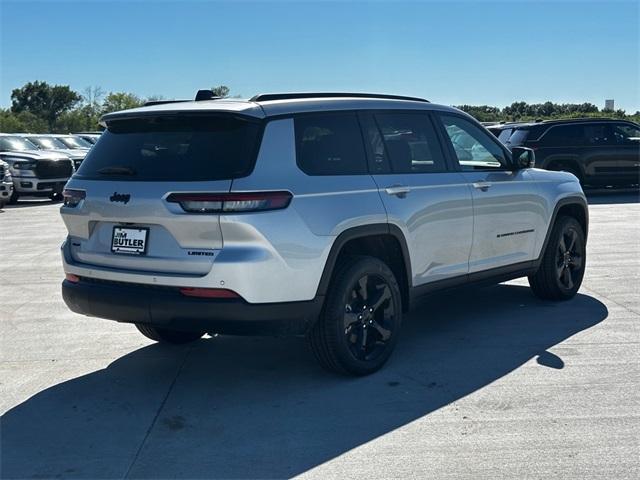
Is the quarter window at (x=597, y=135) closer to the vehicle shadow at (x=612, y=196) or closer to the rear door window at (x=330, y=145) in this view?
the vehicle shadow at (x=612, y=196)

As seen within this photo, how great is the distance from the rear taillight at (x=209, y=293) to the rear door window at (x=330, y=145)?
0.95 m

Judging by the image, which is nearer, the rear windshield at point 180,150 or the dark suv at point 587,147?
the rear windshield at point 180,150

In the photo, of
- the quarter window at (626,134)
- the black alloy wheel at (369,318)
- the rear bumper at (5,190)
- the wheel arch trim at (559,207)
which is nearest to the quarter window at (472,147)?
the wheel arch trim at (559,207)

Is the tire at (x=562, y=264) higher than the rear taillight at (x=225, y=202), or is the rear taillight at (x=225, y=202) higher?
the rear taillight at (x=225, y=202)

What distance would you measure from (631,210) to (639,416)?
12389 millimetres

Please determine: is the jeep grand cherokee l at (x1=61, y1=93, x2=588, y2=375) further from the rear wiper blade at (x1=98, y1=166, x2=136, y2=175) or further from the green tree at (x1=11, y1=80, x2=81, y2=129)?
the green tree at (x1=11, y1=80, x2=81, y2=129)

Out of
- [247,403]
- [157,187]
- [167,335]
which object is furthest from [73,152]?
[247,403]

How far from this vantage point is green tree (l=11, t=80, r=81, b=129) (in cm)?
6431

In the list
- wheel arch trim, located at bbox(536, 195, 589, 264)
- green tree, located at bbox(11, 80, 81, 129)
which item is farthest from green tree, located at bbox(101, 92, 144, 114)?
wheel arch trim, located at bbox(536, 195, 589, 264)

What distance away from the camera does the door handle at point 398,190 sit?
5.52 m

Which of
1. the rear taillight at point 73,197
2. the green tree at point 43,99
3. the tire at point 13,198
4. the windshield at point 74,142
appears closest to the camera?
the rear taillight at point 73,197

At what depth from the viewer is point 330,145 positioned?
5.34 m

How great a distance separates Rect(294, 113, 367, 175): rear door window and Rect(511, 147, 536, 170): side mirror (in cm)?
194

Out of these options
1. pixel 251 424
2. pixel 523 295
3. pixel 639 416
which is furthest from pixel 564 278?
pixel 251 424
